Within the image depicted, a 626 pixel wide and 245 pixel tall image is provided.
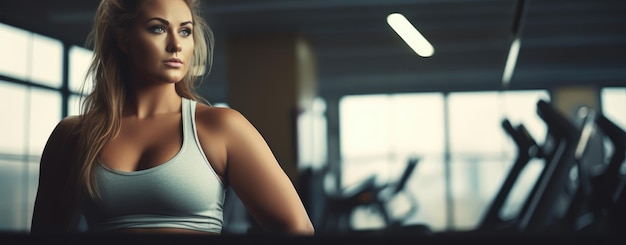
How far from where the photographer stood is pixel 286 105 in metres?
7.64

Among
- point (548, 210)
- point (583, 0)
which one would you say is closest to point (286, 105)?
point (583, 0)

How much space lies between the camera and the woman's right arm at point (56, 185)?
3.38ft

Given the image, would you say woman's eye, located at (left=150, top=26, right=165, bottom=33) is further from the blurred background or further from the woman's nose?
the blurred background

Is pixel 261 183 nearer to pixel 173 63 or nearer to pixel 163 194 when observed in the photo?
pixel 163 194

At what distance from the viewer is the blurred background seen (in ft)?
23.5

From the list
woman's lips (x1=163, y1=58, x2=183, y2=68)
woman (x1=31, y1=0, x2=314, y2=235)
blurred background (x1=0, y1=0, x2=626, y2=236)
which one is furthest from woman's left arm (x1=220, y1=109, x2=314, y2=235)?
blurred background (x1=0, y1=0, x2=626, y2=236)

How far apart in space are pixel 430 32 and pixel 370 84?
4.02 m

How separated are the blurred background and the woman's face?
280 centimetres

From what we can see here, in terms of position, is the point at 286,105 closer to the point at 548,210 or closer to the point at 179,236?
the point at 548,210

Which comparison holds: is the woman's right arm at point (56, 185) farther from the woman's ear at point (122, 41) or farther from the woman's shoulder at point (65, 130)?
the woman's ear at point (122, 41)

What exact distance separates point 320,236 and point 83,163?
61cm

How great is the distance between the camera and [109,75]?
3.62 feet

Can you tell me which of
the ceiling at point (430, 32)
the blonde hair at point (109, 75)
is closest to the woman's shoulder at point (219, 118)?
the blonde hair at point (109, 75)

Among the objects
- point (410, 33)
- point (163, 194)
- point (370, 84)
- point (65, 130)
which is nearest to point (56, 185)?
point (65, 130)
